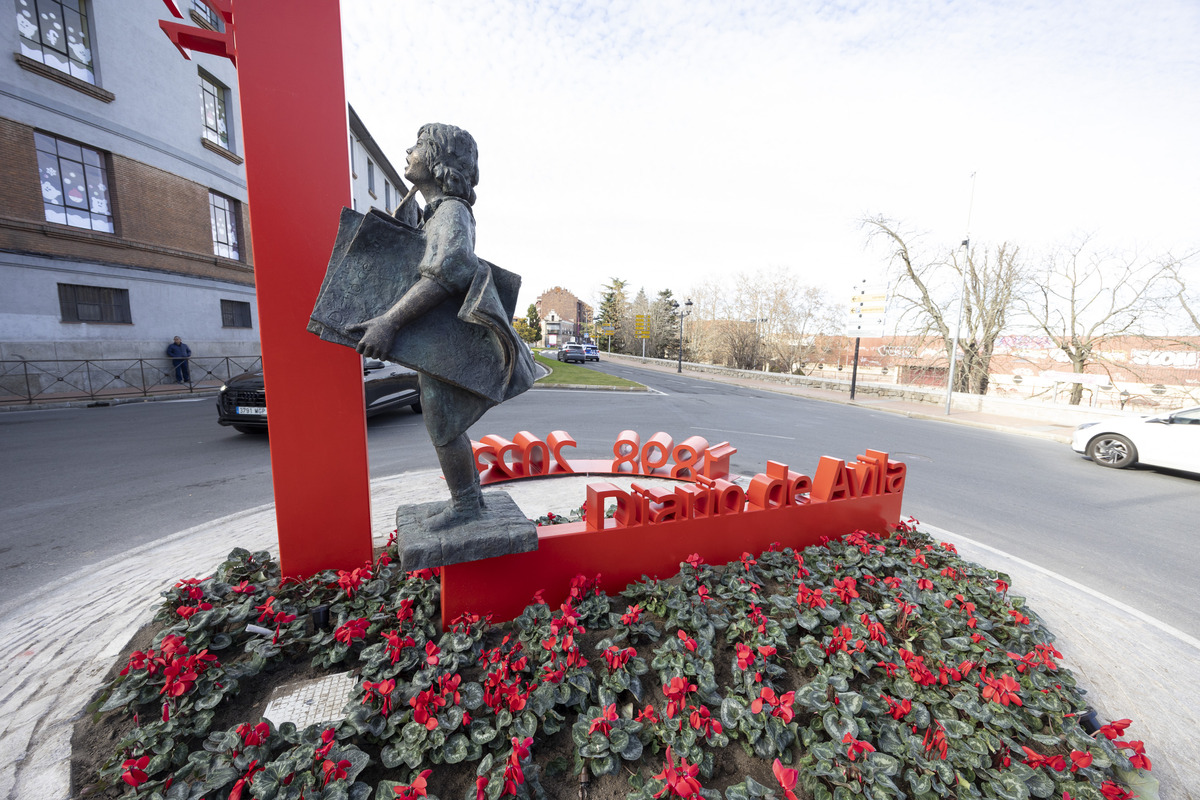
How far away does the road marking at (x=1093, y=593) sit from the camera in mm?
3014

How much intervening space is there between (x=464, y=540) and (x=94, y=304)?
18.1 metres

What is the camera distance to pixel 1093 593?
11.5 feet

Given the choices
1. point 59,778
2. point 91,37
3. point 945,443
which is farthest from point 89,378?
point 945,443

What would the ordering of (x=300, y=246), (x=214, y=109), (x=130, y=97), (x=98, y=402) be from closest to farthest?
(x=300, y=246)
(x=98, y=402)
(x=130, y=97)
(x=214, y=109)

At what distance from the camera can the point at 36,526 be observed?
4027 millimetres

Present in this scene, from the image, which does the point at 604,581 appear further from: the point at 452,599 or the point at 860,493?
the point at 860,493

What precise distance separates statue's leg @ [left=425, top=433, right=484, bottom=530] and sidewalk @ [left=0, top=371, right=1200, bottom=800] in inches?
58.1

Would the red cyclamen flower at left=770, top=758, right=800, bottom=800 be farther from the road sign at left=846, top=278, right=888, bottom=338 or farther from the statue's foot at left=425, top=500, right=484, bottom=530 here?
the road sign at left=846, top=278, right=888, bottom=338

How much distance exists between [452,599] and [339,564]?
0.94 meters

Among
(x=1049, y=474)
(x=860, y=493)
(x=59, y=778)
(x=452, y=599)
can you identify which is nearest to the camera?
(x=59, y=778)

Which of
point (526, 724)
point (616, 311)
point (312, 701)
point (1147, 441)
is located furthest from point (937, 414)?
point (616, 311)

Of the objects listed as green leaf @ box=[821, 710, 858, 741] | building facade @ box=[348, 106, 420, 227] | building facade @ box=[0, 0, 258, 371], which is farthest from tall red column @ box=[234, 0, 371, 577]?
building facade @ box=[348, 106, 420, 227]

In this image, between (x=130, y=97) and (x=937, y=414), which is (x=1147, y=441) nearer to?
(x=937, y=414)

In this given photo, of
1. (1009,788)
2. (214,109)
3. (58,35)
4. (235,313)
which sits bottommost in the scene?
(1009,788)
